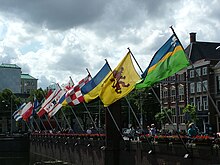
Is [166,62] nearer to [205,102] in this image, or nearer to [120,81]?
[120,81]

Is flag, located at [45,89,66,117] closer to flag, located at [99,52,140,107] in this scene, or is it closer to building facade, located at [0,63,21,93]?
flag, located at [99,52,140,107]

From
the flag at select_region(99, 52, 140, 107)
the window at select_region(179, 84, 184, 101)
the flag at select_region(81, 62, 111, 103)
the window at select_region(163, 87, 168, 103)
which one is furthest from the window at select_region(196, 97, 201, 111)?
the flag at select_region(99, 52, 140, 107)

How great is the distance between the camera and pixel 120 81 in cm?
2619

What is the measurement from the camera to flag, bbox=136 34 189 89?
20.3 metres

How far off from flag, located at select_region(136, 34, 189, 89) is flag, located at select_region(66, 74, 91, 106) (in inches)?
538

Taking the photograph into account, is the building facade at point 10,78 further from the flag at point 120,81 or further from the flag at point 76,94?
the flag at point 120,81

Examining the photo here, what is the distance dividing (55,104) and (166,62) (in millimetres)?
25766

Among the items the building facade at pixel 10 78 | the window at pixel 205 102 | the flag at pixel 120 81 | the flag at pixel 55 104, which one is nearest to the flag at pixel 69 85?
the flag at pixel 55 104

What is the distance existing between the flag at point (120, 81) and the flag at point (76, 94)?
809 cm

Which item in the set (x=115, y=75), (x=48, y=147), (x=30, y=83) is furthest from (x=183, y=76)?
(x=30, y=83)

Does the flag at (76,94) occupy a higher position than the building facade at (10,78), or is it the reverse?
the building facade at (10,78)

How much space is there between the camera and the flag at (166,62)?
2030 cm

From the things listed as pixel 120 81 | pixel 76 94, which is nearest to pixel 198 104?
pixel 76 94

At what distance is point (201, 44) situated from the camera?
82125 mm
